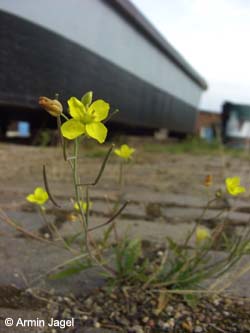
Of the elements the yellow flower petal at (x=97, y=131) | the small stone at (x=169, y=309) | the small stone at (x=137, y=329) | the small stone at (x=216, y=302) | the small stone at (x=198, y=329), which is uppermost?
the yellow flower petal at (x=97, y=131)

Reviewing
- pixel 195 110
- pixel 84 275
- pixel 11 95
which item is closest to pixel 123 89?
pixel 11 95

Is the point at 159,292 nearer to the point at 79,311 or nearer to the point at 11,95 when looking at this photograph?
the point at 79,311

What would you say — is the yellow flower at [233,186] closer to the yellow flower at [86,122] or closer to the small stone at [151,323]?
the small stone at [151,323]

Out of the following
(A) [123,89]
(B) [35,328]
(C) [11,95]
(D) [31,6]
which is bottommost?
→ (B) [35,328]

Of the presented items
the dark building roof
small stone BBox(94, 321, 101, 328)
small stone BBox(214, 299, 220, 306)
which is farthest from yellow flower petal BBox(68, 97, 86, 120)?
the dark building roof

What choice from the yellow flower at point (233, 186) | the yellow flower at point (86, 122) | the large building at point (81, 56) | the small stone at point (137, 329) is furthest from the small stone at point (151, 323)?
the large building at point (81, 56)

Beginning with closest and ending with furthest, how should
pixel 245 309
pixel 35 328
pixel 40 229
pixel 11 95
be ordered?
pixel 35 328
pixel 245 309
pixel 40 229
pixel 11 95
